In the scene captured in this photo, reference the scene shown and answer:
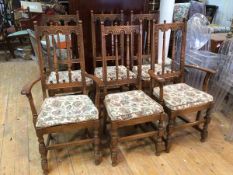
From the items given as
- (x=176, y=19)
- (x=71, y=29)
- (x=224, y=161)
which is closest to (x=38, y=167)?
(x=71, y=29)

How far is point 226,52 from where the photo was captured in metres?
2.53

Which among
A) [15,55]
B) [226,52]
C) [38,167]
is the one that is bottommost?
[38,167]

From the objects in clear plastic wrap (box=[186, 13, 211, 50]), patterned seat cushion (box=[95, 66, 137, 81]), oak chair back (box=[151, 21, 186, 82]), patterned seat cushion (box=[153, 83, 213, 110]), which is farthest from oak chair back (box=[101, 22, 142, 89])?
clear plastic wrap (box=[186, 13, 211, 50])

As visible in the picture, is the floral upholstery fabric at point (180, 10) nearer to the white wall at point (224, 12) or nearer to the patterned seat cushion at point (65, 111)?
the white wall at point (224, 12)

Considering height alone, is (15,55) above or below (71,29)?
below

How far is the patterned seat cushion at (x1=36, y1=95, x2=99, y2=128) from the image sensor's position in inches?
65.8

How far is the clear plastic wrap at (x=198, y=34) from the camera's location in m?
2.77

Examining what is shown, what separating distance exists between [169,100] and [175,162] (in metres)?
0.53

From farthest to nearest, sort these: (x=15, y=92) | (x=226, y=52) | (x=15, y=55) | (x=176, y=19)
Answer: (x=15, y=55) < (x=176, y=19) < (x=15, y=92) < (x=226, y=52)

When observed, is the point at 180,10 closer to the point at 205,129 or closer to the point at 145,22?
the point at 145,22

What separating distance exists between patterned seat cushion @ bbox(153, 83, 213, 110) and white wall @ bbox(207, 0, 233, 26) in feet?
8.23

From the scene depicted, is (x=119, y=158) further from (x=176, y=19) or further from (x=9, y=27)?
(x=9, y=27)

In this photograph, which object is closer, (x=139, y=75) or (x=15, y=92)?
(x=139, y=75)

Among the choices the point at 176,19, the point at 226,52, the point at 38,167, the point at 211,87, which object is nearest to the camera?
the point at 38,167
